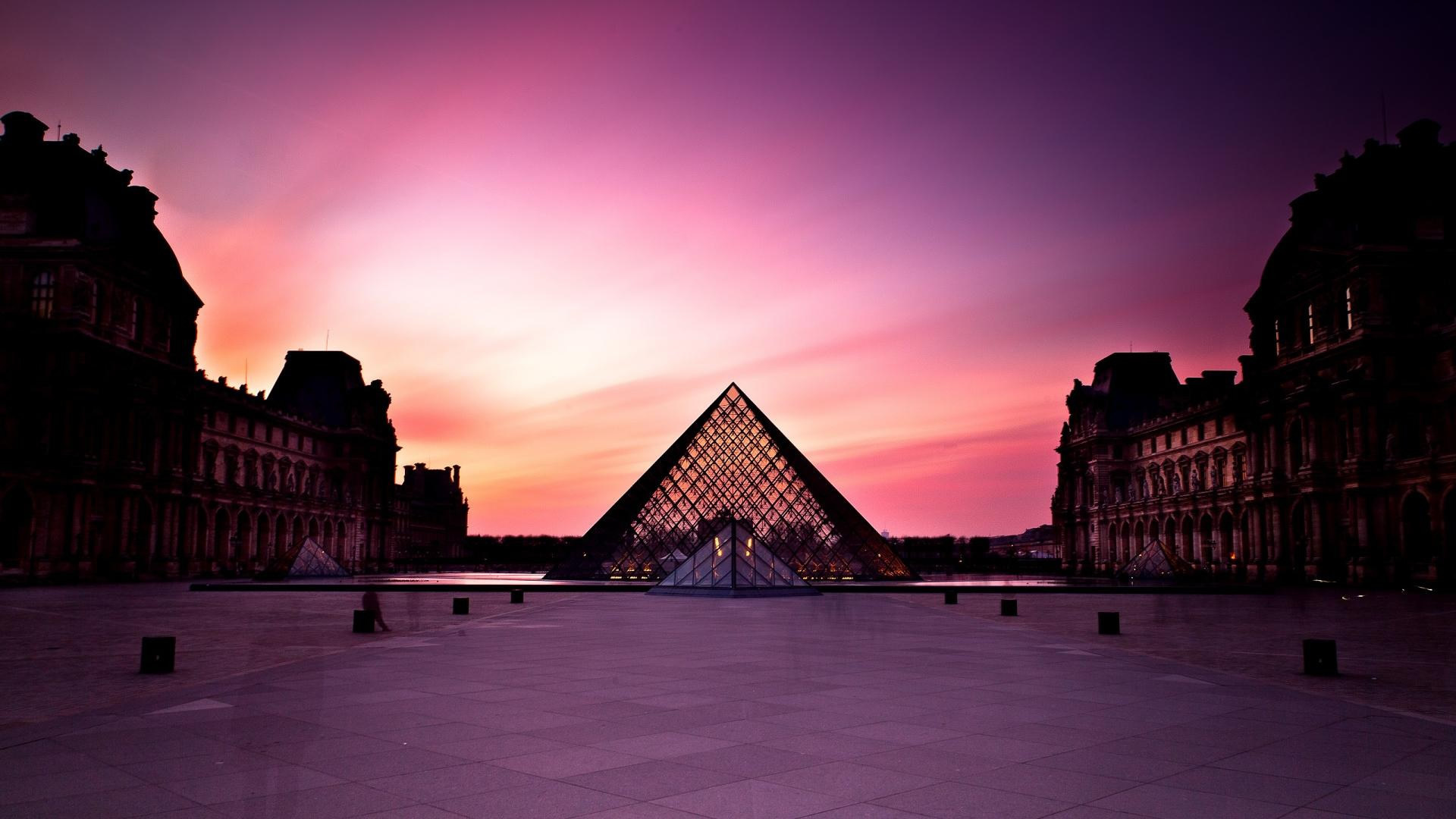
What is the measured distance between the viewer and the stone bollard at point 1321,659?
32.4 feet

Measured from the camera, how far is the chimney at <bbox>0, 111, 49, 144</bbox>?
39.5 meters

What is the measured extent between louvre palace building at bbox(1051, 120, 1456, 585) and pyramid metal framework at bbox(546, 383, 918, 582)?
627 inches

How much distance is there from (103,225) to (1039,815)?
46487 mm

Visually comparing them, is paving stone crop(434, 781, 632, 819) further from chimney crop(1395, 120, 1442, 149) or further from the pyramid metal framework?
chimney crop(1395, 120, 1442, 149)

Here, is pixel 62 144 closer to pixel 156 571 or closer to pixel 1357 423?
pixel 156 571

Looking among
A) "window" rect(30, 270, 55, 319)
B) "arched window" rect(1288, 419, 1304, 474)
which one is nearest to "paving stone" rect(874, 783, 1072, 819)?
"window" rect(30, 270, 55, 319)

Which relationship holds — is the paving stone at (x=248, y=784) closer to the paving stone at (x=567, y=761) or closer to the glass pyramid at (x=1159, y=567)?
the paving stone at (x=567, y=761)

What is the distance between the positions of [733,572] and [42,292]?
30.4 metres

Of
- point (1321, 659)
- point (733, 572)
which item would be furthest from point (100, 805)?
point (733, 572)

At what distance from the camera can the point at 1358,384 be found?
39219 mm

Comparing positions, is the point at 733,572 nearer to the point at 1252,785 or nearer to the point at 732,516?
the point at 732,516

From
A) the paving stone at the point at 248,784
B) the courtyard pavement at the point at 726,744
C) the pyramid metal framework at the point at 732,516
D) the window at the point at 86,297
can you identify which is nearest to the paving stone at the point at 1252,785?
the courtyard pavement at the point at 726,744

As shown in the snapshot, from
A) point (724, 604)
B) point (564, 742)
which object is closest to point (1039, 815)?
point (564, 742)

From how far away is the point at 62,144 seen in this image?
40.3 m
